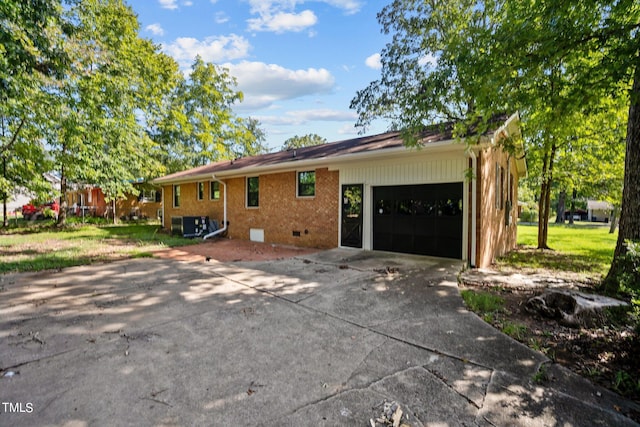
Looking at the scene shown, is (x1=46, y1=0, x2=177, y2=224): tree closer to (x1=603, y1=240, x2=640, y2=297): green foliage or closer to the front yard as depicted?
the front yard

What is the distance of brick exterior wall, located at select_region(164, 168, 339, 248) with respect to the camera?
10.1 meters

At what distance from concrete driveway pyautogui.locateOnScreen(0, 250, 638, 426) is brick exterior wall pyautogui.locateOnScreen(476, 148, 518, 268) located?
2675 millimetres

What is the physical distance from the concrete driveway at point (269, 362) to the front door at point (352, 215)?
4.18 m

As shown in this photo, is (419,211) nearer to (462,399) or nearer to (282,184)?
(282,184)

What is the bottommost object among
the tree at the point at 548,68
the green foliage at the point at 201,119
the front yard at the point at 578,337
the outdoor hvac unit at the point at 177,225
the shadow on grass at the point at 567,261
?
the shadow on grass at the point at 567,261

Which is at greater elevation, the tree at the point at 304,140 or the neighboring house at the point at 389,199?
the tree at the point at 304,140

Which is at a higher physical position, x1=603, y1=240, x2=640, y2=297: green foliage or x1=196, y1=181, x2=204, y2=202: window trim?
x1=196, y1=181, x2=204, y2=202: window trim

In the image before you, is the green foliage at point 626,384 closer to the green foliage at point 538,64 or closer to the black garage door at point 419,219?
the green foliage at point 538,64

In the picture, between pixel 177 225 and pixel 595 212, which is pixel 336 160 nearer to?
pixel 177 225

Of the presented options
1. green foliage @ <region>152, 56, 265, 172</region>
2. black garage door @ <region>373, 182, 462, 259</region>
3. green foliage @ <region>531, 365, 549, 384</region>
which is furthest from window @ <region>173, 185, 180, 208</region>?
green foliage @ <region>531, 365, 549, 384</region>

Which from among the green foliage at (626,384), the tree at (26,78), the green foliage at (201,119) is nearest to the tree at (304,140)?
the green foliage at (201,119)

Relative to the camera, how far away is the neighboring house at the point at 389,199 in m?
7.43

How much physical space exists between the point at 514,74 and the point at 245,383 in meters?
6.12

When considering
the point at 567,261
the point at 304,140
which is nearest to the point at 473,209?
the point at 567,261
